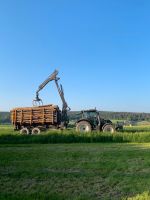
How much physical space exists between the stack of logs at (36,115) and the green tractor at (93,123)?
1.72m

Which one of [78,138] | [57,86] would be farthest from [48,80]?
[78,138]

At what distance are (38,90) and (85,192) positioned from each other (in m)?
23.4

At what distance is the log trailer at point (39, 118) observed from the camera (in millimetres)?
28859

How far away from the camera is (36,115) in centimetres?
2922

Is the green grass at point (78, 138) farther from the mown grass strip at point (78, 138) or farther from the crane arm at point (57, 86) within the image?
the crane arm at point (57, 86)

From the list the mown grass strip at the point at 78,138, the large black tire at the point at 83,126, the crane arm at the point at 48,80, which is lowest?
the mown grass strip at the point at 78,138

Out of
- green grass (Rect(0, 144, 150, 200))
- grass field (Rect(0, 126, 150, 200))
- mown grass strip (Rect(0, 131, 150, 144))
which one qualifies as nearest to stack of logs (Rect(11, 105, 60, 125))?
mown grass strip (Rect(0, 131, 150, 144))

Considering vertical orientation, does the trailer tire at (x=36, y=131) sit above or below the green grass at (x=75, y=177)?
above

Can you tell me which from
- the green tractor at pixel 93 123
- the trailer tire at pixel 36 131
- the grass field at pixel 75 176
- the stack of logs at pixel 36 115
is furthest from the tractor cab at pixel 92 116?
the grass field at pixel 75 176

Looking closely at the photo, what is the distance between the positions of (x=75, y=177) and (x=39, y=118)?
19.1 metres

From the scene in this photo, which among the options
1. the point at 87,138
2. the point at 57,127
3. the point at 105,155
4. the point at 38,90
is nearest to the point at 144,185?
the point at 105,155

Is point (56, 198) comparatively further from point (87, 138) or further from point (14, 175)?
point (87, 138)

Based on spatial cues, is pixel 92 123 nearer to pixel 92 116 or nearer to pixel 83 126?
pixel 92 116

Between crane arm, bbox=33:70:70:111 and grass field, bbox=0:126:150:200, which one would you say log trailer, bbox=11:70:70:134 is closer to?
crane arm, bbox=33:70:70:111
